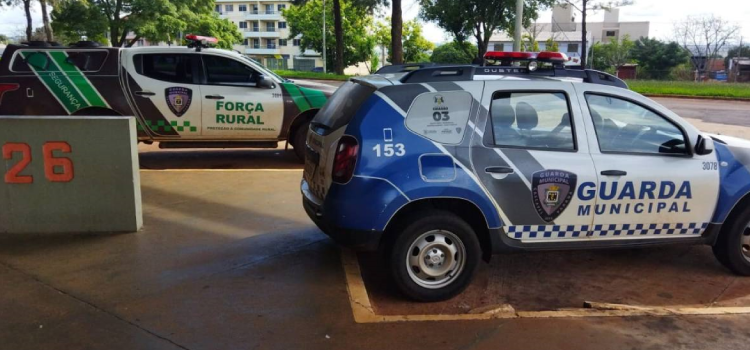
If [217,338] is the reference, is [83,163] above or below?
above

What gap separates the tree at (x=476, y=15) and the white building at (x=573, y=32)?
4270cm

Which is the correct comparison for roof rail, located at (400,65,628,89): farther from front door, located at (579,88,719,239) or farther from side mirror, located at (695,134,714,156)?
side mirror, located at (695,134,714,156)

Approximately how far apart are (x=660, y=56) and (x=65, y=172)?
6693cm

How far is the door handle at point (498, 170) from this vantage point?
428 cm

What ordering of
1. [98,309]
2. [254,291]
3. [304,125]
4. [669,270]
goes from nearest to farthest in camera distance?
[98,309] < [254,291] < [669,270] < [304,125]

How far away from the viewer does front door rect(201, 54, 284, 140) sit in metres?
9.06

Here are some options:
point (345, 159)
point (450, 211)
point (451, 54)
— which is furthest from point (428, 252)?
point (451, 54)

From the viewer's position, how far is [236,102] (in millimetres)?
9117

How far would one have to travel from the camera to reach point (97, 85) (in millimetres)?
8766

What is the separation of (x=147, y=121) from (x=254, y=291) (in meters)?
5.34

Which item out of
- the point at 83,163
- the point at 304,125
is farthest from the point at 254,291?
the point at 304,125

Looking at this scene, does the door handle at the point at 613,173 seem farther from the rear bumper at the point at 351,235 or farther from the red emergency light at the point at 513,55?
the rear bumper at the point at 351,235

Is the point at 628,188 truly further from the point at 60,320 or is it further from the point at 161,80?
the point at 161,80

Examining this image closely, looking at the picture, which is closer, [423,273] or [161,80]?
[423,273]
